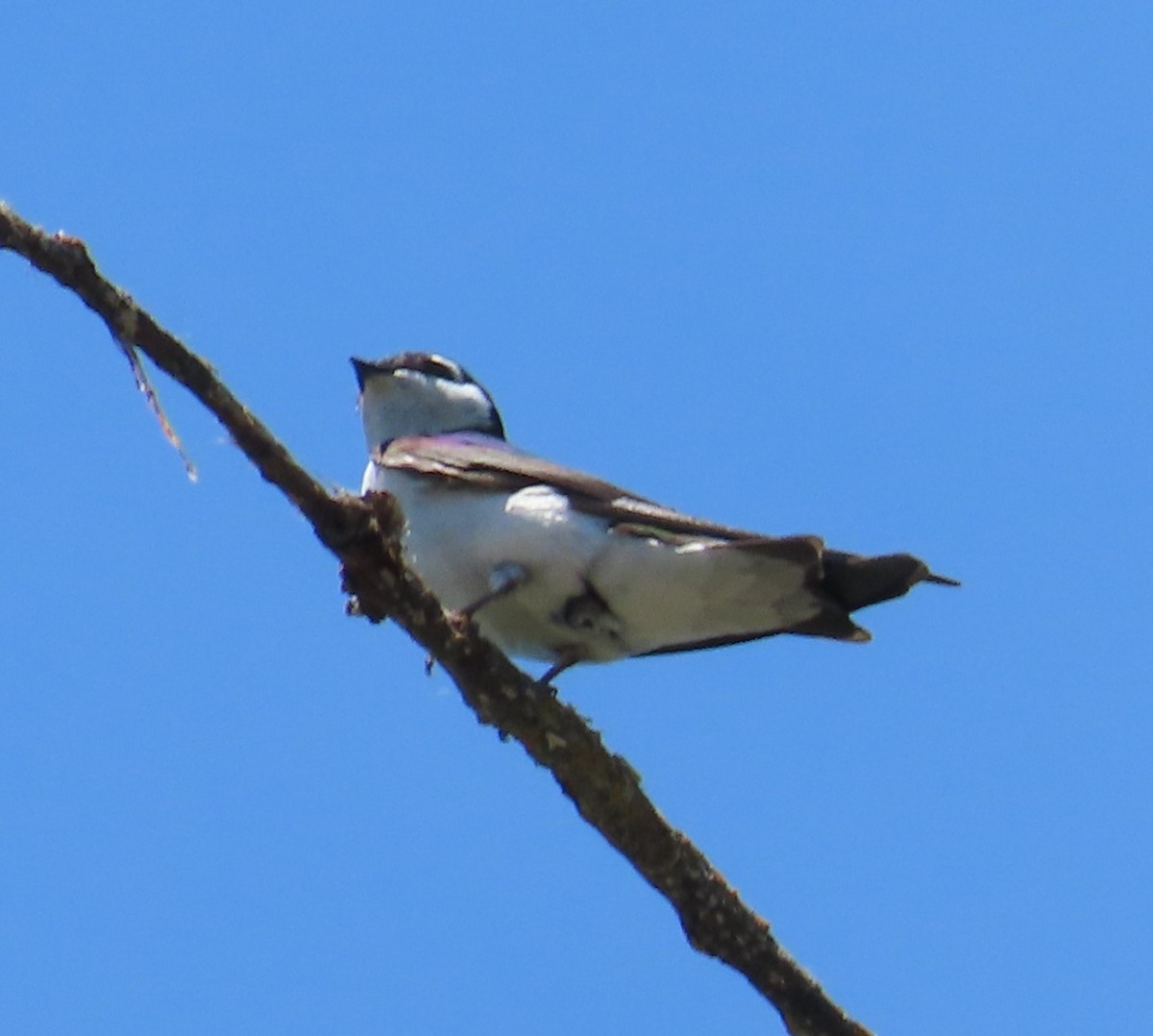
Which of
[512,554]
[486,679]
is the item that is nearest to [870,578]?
[512,554]

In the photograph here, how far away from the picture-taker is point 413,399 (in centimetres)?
937

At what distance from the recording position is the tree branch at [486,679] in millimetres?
4465

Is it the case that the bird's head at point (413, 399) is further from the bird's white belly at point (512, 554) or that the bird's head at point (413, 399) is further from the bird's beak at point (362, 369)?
the bird's white belly at point (512, 554)

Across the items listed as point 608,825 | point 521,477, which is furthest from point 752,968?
point 521,477

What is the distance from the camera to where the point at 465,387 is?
32.1 feet

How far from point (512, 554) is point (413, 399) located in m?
2.59

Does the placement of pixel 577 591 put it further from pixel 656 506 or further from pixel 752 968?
pixel 752 968

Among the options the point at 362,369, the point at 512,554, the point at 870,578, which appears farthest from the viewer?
the point at 362,369

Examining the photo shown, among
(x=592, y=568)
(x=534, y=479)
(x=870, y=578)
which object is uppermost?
(x=534, y=479)

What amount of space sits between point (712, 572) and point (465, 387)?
3.31m

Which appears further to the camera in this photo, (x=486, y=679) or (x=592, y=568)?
(x=592, y=568)

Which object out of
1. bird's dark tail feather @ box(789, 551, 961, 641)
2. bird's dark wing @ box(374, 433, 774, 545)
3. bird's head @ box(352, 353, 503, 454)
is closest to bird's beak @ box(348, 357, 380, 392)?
bird's head @ box(352, 353, 503, 454)

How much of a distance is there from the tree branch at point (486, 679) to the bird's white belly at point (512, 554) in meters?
1.46

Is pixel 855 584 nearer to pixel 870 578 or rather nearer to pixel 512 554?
pixel 870 578
